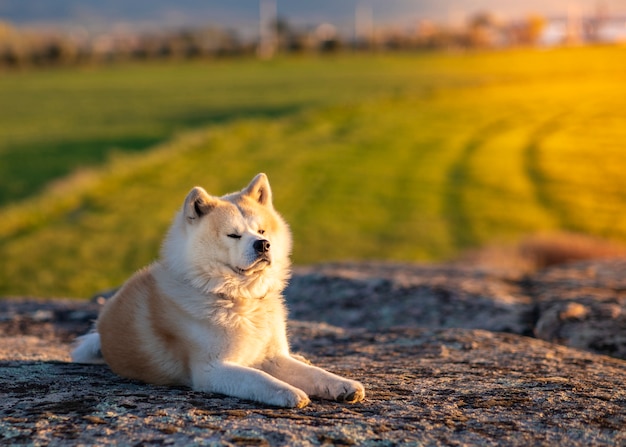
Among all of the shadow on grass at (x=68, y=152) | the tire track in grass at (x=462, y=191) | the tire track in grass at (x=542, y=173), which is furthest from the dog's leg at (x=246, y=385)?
the shadow on grass at (x=68, y=152)

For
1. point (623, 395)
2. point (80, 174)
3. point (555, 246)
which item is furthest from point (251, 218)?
point (80, 174)

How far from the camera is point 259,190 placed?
6.36 m

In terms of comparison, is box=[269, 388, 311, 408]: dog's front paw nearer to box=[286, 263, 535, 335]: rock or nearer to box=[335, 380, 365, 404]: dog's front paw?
box=[335, 380, 365, 404]: dog's front paw

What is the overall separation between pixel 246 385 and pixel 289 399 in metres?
0.32

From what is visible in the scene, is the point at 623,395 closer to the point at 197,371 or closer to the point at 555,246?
the point at 197,371

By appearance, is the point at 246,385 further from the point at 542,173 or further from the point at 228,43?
the point at 228,43

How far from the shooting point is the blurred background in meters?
24.1

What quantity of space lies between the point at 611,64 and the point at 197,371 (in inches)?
2879

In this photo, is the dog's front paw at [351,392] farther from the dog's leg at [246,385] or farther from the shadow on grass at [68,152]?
the shadow on grass at [68,152]

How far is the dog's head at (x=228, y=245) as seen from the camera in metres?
5.76

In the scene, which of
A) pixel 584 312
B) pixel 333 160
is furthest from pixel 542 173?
pixel 584 312

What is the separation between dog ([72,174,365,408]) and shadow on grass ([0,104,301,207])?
27703 millimetres

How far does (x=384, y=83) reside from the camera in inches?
2648

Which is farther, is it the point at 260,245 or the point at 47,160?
the point at 47,160
